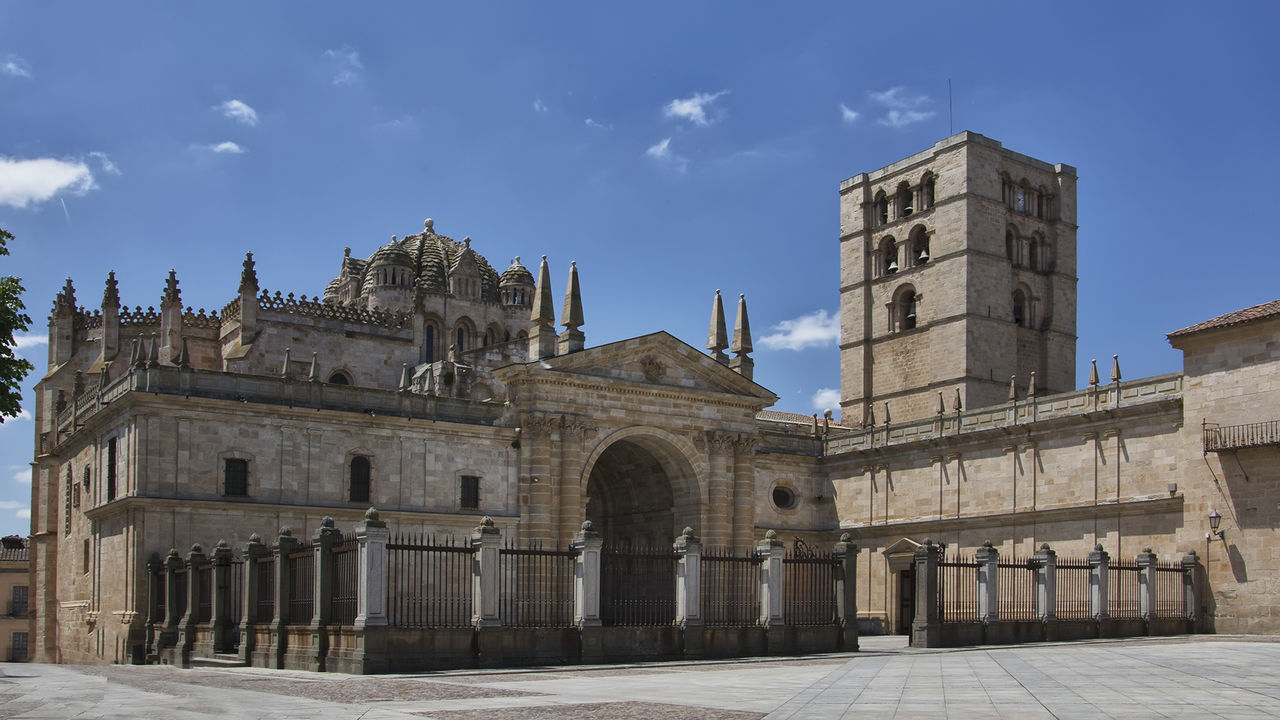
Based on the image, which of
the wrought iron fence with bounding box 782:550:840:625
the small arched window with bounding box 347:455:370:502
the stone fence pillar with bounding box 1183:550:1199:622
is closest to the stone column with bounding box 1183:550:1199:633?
the stone fence pillar with bounding box 1183:550:1199:622

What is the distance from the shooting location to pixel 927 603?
28.9 meters

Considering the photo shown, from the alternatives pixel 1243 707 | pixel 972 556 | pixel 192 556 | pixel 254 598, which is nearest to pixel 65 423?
pixel 192 556

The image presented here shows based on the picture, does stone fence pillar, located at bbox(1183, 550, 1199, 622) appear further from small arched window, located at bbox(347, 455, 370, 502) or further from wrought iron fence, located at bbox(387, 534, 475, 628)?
small arched window, located at bbox(347, 455, 370, 502)

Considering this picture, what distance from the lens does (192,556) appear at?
96.0ft

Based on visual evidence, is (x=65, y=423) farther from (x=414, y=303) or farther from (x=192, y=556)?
(x=192, y=556)

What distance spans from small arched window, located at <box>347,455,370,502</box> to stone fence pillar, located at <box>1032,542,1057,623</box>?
18014mm

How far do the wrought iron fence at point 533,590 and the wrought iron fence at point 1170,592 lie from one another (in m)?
15.2

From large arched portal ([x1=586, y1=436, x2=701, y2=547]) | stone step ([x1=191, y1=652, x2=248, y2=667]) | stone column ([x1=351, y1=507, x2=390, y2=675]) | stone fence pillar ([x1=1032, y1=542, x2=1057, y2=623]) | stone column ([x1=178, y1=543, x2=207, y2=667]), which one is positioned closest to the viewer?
stone column ([x1=351, y1=507, x2=390, y2=675])

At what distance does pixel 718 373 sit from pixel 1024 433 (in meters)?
9.65

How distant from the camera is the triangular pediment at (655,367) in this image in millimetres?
38844

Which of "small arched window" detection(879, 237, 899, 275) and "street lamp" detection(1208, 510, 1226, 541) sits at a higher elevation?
"small arched window" detection(879, 237, 899, 275)

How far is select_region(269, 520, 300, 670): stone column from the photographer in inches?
983

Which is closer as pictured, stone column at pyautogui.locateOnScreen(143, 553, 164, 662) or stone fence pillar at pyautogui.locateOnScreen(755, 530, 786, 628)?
stone fence pillar at pyautogui.locateOnScreen(755, 530, 786, 628)

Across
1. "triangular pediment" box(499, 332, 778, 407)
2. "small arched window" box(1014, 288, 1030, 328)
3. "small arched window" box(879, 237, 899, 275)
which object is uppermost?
"small arched window" box(879, 237, 899, 275)
